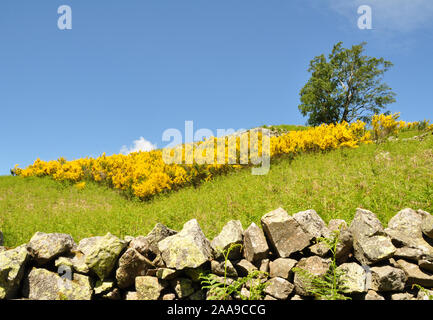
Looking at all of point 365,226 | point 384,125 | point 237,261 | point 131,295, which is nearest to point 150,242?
point 131,295

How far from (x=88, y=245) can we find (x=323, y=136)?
9492 millimetres

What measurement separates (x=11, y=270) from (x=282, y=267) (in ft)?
11.8

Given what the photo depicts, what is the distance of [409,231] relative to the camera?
3.96 metres

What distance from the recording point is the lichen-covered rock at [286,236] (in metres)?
3.73

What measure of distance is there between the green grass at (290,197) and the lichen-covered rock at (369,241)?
139cm

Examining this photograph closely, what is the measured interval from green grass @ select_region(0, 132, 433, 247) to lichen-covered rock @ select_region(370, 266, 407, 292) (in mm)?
1640

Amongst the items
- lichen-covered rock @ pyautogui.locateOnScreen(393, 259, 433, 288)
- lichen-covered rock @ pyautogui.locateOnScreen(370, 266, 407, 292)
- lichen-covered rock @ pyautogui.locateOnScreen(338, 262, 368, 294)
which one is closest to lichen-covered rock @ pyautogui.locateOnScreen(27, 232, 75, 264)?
lichen-covered rock @ pyautogui.locateOnScreen(338, 262, 368, 294)

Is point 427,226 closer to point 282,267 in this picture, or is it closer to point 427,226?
point 427,226

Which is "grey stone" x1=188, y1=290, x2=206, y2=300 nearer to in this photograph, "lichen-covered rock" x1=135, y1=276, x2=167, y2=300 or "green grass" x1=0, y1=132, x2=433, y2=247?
"lichen-covered rock" x1=135, y1=276, x2=167, y2=300

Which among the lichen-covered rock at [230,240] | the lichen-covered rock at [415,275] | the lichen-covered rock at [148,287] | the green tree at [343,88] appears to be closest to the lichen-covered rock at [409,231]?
the lichen-covered rock at [415,275]

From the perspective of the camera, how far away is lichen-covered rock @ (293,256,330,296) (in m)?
3.42

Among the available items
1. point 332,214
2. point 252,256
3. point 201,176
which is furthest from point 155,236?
point 201,176
